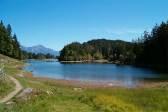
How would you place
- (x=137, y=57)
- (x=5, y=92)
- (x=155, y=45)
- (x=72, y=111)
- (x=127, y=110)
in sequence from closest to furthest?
(x=72, y=111) < (x=127, y=110) < (x=5, y=92) < (x=155, y=45) < (x=137, y=57)

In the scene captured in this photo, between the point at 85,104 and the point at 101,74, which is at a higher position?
the point at 101,74

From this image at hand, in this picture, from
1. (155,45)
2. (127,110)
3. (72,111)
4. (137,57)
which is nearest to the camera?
(72,111)

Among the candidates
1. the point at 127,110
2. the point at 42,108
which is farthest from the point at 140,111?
the point at 42,108

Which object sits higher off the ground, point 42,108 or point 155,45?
point 155,45

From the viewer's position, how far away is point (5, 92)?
34.6 metres

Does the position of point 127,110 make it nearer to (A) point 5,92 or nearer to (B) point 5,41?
(A) point 5,92

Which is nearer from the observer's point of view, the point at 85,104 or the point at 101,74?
the point at 85,104

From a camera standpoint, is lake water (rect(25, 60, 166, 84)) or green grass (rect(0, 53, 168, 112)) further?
lake water (rect(25, 60, 166, 84))

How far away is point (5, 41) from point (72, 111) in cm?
13848

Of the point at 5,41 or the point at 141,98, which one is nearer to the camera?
the point at 141,98

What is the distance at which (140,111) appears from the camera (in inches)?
1093

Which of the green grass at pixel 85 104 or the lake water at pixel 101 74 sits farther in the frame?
the lake water at pixel 101 74

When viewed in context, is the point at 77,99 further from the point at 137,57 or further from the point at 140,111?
the point at 137,57

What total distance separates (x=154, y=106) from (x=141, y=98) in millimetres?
4828
